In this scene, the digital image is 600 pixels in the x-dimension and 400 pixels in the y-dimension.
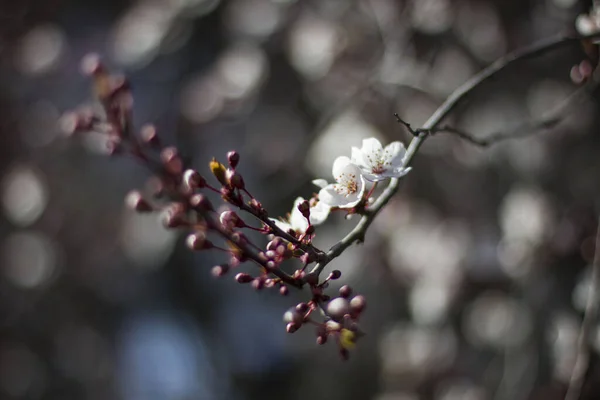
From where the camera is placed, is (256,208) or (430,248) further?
(430,248)

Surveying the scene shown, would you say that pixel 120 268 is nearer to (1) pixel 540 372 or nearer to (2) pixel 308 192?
(2) pixel 308 192

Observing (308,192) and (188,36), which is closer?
(308,192)

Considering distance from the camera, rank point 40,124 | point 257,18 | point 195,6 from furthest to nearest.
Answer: point 40,124 → point 195,6 → point 257,18

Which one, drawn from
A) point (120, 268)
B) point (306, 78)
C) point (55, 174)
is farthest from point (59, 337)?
point (306, 78)

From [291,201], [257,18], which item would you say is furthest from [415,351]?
[257,18]

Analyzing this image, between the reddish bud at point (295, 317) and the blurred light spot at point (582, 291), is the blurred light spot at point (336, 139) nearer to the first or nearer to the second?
the blurred light spot at point (582, 291)

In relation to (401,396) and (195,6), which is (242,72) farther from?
(401,396)

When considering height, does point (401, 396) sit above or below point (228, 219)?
below
